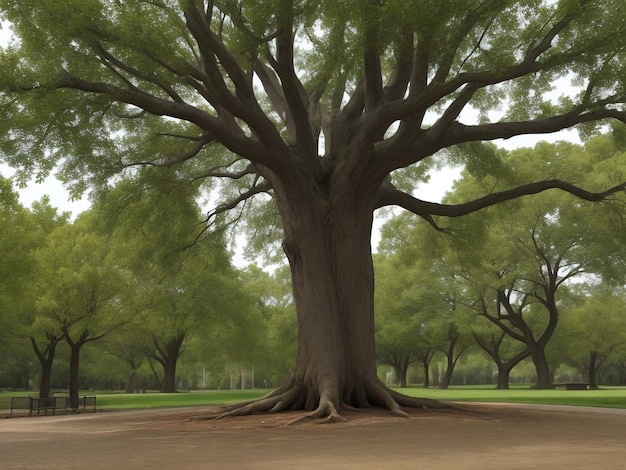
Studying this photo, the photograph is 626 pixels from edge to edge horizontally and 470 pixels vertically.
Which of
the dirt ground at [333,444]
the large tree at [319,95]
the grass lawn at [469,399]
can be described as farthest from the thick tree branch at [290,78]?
the grass lawn at [469,399]

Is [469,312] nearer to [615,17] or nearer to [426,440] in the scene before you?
[615,17]

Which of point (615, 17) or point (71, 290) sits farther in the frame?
point (71, 290)

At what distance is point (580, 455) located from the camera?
8.21 metres

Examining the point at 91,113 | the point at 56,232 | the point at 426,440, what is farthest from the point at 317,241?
the point at 56,232

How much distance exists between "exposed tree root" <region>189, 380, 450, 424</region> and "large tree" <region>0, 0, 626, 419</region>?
0.05 meters

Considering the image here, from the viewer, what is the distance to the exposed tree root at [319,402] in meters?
14.6

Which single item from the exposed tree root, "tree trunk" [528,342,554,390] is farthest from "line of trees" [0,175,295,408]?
"tree trunk" [528,342,554,390]

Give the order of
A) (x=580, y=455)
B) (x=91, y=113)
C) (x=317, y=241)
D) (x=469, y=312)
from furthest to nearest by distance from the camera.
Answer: (x=469, y=312), (x=317, y=241), (x=91, y=113), (x=580, y=455)

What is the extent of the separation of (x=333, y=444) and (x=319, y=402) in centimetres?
543

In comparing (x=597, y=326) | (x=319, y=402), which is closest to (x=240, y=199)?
(x=319, y=402)

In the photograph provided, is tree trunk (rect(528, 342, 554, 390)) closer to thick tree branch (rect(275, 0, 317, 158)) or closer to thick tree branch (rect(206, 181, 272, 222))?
thick tree branch (rect(206, 181, 272, 222))

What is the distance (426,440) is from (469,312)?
3790 centimetres

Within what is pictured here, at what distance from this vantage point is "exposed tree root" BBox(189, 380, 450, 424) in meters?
14.6

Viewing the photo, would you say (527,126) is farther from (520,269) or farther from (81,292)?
(520,269)
